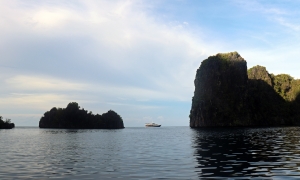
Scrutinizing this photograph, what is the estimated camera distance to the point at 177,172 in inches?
1053

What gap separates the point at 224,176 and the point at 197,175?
86.5 inches

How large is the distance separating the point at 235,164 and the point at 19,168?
2213 centimetres

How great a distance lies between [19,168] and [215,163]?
800 inches

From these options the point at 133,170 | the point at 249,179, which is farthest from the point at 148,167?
the point at 249,179

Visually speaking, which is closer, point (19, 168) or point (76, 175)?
point (76, 175)

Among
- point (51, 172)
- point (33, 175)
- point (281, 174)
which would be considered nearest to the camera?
point (281, 174)

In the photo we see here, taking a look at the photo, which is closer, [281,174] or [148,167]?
[281,174]

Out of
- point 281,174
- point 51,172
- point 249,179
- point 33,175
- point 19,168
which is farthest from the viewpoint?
point 19,168

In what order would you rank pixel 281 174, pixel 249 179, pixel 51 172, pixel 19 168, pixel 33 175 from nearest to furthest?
pixel 249 179 → pixel 281 174 → pixel 33 175 → pixel 51 172 → pixel 19 168

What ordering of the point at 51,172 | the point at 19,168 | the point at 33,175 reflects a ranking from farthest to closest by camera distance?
the point at 19,168
the point at 51,172
the point at 33,175

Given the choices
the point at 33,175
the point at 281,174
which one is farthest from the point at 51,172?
the point at 281,174

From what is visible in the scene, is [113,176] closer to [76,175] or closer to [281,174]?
[76,175]

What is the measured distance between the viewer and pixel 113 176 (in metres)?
25.4

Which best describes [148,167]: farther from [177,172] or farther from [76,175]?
[76,175]
